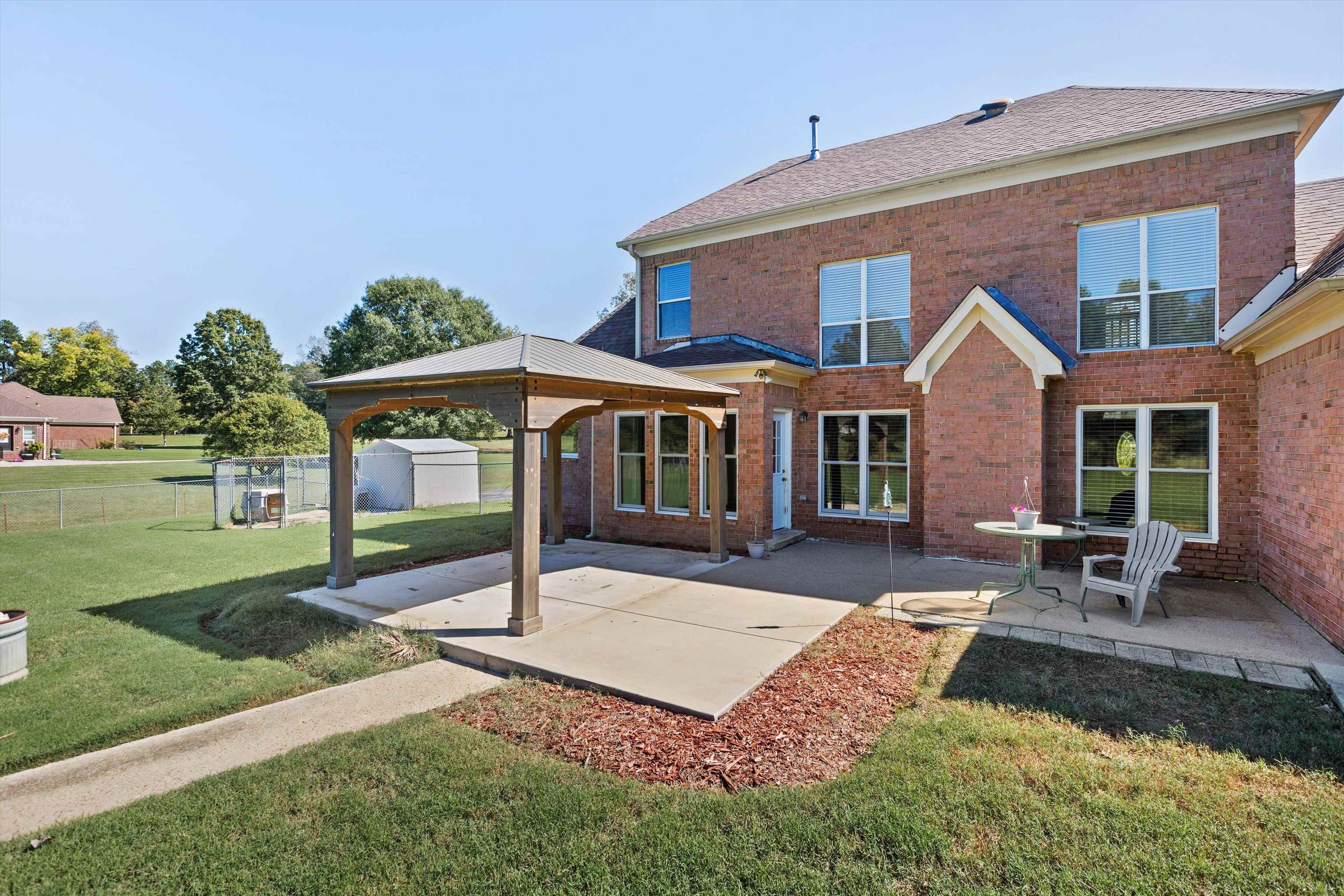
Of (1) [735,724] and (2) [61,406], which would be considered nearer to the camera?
(1) [735,724]

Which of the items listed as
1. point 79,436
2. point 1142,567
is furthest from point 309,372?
point 1142,567

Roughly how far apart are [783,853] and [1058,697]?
9.98 feet

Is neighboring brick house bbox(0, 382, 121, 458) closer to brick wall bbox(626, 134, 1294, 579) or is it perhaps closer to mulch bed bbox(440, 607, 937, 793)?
brick wall bbox(626, 134, 1294, 579)

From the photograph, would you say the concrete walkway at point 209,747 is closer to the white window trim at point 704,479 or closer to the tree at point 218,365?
the white window trim at point 704,479

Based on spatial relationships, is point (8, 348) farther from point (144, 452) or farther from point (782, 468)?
point (782, 468)

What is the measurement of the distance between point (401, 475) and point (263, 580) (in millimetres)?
10162

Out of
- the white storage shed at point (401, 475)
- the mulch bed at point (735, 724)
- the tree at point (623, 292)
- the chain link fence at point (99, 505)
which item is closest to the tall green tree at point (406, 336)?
the tree at point (623, 292)

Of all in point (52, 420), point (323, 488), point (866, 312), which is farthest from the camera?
point (52, 420)

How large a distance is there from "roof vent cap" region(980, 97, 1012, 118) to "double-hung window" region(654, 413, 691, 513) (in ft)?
29.9

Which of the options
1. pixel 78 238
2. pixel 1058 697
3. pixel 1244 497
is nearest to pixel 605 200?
pixel 78 238

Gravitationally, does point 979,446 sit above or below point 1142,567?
above

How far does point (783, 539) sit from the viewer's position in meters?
11.2

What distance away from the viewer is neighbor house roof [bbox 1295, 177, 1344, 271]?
27.7 ft

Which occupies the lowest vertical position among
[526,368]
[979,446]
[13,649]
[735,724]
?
[735,724]
